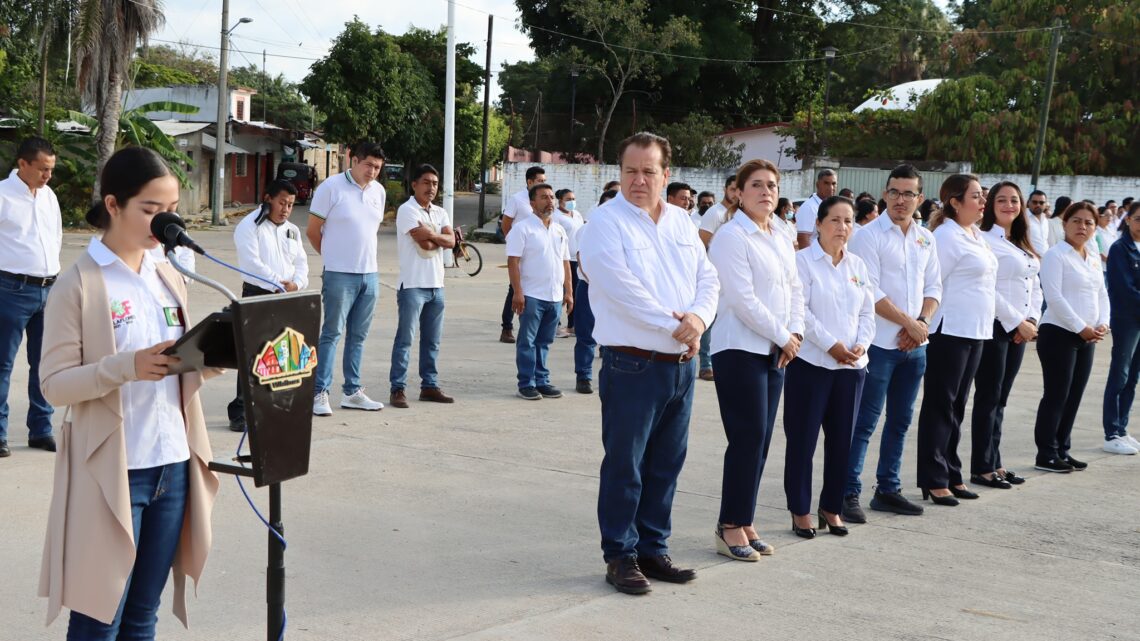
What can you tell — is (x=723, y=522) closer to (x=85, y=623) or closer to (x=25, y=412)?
(x=85, y=623)

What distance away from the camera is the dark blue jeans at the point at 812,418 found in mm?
5914

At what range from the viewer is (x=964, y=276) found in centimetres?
685

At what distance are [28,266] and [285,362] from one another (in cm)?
491

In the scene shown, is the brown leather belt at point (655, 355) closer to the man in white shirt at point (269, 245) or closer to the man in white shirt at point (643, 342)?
the man in white shirt at point (643, 342)

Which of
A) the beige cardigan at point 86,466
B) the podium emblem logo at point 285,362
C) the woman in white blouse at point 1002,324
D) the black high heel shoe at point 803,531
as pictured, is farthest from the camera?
the woman in white blouse at point 1002,324

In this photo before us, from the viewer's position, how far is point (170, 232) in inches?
119

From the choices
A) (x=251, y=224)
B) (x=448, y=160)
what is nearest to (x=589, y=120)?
(x=448, y=160)

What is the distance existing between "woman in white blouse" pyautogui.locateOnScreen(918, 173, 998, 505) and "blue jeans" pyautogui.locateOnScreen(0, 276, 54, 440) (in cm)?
555

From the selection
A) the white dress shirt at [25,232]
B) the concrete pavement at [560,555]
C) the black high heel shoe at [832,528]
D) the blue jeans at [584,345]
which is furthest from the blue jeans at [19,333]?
the black high heel shoe at [832,528]

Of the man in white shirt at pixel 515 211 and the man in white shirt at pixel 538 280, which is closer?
the man in white shirt at pixel 538 280

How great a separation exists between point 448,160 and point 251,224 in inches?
573

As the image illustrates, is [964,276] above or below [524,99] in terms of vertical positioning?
below

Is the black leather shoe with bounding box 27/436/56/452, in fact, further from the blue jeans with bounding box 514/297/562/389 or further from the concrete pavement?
the blue jeans with bounding box 514/297/562/389

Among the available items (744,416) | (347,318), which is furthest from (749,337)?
(347,318)
